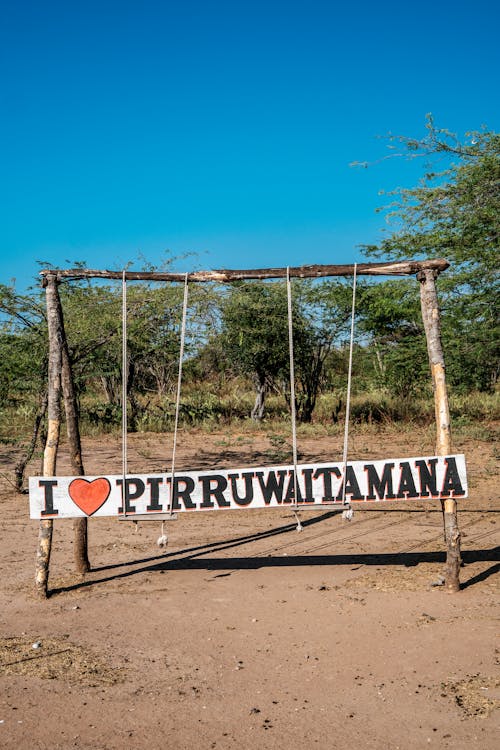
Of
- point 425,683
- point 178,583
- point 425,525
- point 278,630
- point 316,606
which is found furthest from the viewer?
point 425,525

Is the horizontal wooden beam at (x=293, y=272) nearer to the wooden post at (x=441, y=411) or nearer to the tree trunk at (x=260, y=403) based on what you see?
the wooden post at (x=441, y=411)

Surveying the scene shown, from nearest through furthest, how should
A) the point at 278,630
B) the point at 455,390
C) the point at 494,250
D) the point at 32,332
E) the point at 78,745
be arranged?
the point at 78,745 → the point at 278,630 → the point at 494,250 → the point at 32,332 → the point at 455,390

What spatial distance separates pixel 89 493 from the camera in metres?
6.50

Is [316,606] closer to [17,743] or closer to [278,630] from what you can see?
[278,630]

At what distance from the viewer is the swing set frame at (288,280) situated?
21.6 feet

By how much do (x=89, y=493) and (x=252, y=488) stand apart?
145cm

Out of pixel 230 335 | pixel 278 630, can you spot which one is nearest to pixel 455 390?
pixel 230 335

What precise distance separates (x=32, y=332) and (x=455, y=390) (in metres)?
7.72

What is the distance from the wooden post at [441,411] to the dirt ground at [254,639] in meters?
0.28

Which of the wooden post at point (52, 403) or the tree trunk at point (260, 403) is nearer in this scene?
the wooden post at point (52, 403)

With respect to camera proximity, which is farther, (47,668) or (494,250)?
(494,250)

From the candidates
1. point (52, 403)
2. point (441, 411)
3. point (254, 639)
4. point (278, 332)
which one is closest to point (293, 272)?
point (441, 411)

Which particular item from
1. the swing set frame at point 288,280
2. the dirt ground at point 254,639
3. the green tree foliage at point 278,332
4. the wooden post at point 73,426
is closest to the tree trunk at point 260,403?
the green tree foliage at point 278,332

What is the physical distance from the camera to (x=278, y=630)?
5.85 metres
